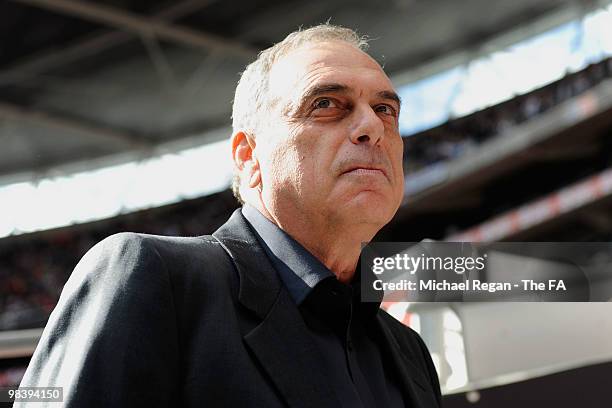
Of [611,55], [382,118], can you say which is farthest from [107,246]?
[611,55]

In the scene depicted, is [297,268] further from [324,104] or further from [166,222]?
[166,222]

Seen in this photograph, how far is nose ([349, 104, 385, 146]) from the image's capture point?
4.21ft

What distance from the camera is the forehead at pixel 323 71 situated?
133 centimetres

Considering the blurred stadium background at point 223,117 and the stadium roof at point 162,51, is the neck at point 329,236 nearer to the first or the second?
the blurred stadium background at point 223,117

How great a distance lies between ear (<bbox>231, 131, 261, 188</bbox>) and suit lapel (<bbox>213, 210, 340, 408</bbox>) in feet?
0.45

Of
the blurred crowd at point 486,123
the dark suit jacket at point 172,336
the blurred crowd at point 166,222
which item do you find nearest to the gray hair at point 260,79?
the dark suit jacket at point 172,336

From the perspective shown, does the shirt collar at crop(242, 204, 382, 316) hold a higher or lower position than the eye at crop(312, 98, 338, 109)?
lower

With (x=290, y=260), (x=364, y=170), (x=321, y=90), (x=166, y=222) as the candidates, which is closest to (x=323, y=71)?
Result: (x=321, y=90)

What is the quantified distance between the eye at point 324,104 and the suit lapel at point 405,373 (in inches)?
13.4

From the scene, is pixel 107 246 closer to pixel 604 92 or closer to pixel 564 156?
pixel 604 92

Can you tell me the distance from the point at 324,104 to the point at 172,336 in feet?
1.47

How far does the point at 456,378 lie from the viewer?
62.6 inches

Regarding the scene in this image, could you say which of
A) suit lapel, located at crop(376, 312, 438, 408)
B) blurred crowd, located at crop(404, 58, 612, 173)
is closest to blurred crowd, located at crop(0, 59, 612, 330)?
blurred crowd, located at crop(404, 58, 612, 173)

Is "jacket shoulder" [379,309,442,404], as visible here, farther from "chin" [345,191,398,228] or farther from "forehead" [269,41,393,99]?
"forehead" [269,41,393,99]
